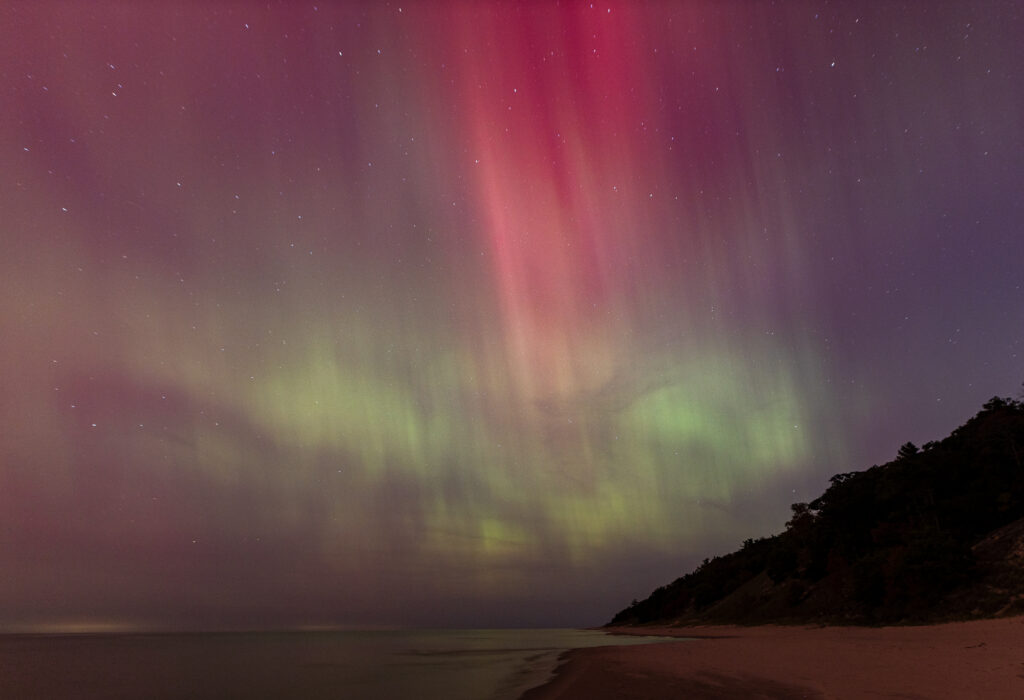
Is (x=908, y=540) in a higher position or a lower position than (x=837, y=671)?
higher

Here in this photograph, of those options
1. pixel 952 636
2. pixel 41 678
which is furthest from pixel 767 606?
pixel 41 678

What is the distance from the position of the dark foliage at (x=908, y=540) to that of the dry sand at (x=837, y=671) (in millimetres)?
10644

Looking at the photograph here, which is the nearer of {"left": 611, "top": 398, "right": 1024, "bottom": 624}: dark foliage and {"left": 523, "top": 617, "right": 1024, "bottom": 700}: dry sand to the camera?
{"left": 523, "top": 617, "right": 1024, "bottom": 700}: dry sand

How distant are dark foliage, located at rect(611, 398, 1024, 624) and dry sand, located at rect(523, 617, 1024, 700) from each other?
10.6 metres

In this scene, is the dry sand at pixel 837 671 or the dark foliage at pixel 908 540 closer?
the dry sand at pixel 837 671

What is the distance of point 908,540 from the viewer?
4625cm

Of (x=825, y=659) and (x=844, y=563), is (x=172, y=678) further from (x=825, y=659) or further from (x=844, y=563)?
(x=844, y=563)

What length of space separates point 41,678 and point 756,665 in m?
56.4

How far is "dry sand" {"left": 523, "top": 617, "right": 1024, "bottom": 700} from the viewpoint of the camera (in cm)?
1599

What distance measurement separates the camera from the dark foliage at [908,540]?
40531 mm

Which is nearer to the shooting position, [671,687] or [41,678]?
[671,687]

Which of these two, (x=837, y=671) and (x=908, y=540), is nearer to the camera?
(x=837, y=671)

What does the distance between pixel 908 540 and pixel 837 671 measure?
34662mm

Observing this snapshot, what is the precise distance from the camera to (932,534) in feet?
148
